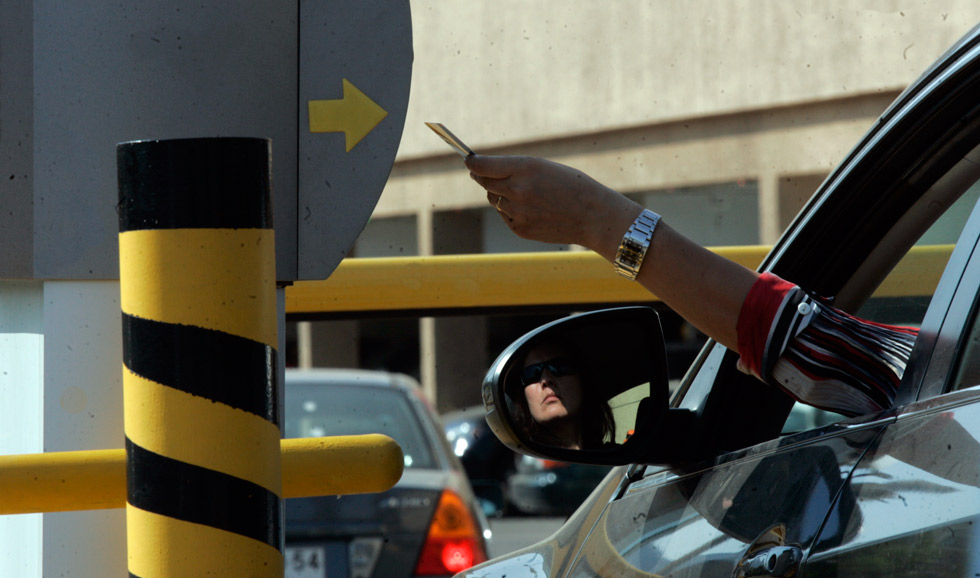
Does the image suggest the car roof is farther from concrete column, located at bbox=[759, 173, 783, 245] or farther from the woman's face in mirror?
concrete column, located at bbox=[759, 173, 783, 245]

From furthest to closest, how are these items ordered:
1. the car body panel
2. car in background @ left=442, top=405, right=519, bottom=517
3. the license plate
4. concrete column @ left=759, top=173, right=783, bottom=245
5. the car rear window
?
concrete column @ left=759, top=173, right=783, bottom=245
car in background @ left=442, top=405, right=519, bottom=517
the car rear window
the license plate
the car body panel

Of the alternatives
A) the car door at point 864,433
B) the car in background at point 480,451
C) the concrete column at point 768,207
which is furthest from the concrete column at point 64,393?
the concrete column at point 768,207

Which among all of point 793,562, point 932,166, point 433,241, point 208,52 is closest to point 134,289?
point 208,52

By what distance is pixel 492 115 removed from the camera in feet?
46.8

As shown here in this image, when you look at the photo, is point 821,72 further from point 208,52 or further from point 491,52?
point 208,52

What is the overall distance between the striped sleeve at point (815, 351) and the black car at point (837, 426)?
98mm

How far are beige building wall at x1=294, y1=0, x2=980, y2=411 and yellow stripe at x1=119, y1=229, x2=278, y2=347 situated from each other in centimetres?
966

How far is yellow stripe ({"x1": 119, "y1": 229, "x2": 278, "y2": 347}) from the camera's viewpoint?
55.9 inches

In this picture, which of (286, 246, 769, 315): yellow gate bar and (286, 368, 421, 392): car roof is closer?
(286, 246, 769, 315): yellow gate bar

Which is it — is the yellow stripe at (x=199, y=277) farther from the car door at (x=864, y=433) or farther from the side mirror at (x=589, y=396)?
the car door at (x=864, y=433)

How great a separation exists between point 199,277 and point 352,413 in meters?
4.19

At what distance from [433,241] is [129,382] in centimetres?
1508

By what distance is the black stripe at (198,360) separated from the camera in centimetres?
144

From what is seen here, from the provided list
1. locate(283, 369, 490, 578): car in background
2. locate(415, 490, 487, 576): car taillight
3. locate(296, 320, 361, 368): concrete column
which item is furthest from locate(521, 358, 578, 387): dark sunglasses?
locate(296, 320, 361, 368): concrete column
